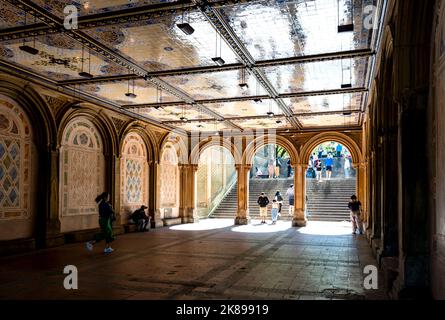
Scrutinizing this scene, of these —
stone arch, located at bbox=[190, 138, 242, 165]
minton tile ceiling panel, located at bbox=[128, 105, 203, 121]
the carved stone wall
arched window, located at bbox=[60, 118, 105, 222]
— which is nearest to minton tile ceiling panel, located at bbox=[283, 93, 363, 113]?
minton tile ceiling panel, located at bbox=[128, 105, 203, 121]

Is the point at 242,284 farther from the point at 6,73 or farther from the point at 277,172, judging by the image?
the point at 277,172

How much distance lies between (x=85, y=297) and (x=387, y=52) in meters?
6.24

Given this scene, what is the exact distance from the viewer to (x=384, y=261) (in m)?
7.23

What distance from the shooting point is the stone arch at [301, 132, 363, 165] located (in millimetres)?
17250

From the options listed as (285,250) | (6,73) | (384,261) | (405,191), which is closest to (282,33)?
(405,191)

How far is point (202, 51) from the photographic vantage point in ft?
28.0

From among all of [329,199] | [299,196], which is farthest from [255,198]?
[299,196]

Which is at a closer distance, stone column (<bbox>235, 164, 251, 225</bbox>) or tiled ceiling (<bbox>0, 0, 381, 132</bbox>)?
tiled ceiling (<bbox>0, 0, 381, 132</bbox>)

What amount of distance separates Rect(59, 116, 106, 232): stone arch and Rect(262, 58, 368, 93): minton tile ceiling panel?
6.22m

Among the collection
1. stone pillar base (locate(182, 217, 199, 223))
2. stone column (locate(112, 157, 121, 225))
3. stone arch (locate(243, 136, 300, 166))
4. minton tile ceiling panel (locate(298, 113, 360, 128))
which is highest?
minton tile ceiling panel (locate(298, 113, 360, 128))

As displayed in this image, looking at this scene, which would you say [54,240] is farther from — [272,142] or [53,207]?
[272,142]

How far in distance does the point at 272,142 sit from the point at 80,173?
30.5 ft

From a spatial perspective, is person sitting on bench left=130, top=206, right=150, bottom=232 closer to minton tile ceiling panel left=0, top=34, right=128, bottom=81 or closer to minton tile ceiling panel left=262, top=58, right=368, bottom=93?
minton tile ceiling panel left=0, top=34, right=128, bottom=81

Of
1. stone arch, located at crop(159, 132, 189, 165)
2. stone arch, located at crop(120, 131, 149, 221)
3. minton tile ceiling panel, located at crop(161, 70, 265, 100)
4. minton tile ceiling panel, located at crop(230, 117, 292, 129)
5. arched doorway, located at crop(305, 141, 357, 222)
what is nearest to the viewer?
minton tile ceiling panel, located at crop(161, 70, 265, 100)
